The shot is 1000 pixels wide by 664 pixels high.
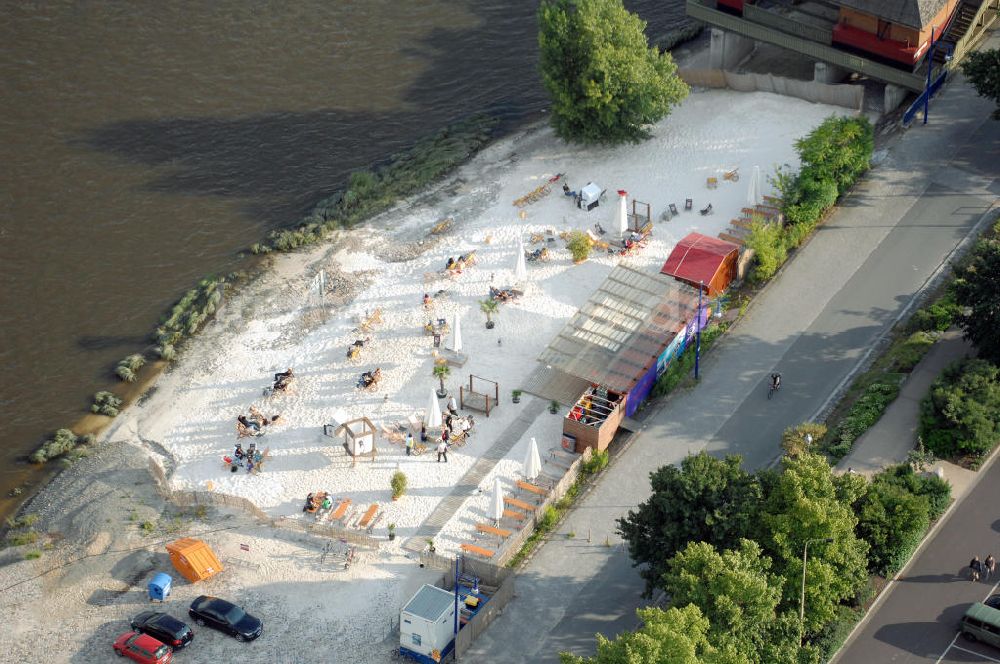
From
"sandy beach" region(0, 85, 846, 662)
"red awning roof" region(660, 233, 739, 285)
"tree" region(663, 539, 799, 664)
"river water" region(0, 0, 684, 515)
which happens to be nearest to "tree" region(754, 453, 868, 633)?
"tree" region(663, 539, 799, 664)

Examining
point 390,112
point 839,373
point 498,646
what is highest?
point 390,112

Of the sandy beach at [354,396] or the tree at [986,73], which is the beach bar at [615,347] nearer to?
the sandy beach at [354,396]

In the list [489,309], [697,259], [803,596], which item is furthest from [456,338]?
[803,596]

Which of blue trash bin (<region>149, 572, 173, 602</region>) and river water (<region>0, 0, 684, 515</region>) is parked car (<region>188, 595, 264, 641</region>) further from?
river water (<region>0, 0, 684, 515</region>)

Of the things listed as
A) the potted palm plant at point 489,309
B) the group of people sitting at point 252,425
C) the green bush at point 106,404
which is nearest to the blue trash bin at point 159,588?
the group of people sitting at point 252,425

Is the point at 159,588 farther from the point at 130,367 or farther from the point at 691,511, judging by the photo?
the point at 691,511

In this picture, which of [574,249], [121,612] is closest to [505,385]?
[574,249]

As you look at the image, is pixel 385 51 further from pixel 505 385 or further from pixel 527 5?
pixel 505 385
